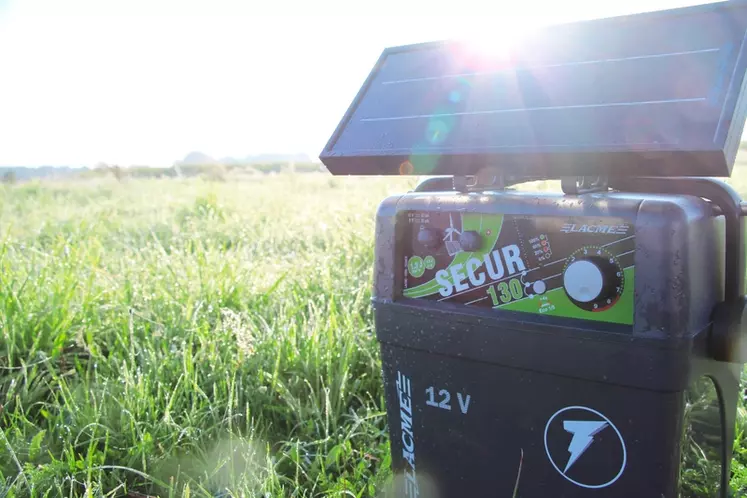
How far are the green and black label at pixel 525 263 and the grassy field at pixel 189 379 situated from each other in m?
0.61

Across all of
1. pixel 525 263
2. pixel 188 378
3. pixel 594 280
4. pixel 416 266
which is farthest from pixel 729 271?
pixel 188 378

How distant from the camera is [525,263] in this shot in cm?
140

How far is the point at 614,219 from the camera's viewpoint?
1.28 m

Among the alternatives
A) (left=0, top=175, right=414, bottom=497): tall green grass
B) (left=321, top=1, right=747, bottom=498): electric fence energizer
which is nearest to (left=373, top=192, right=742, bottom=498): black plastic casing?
(left=321, top=1, right=747, bottom=498): electric fence energizer

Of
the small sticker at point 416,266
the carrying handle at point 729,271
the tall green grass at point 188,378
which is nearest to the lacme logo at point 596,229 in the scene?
the carrying handle at point 729,271

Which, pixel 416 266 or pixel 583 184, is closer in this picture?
pixel 583 184

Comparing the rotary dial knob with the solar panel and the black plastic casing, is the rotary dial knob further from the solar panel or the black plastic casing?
the solar panel

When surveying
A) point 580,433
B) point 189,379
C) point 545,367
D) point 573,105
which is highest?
point 573,105

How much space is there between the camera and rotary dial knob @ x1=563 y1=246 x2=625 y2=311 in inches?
50.5

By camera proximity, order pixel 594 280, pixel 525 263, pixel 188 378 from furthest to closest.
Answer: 1. pixel 188 378
2. pixel 525 263
3. pixel 594 280

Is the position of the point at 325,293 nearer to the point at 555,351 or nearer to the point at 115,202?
the point at 555,351

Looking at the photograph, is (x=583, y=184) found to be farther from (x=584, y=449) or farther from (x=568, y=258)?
(x=584, y=449)

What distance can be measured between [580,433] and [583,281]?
32 cm

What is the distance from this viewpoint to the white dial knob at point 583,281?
4.22 ft
